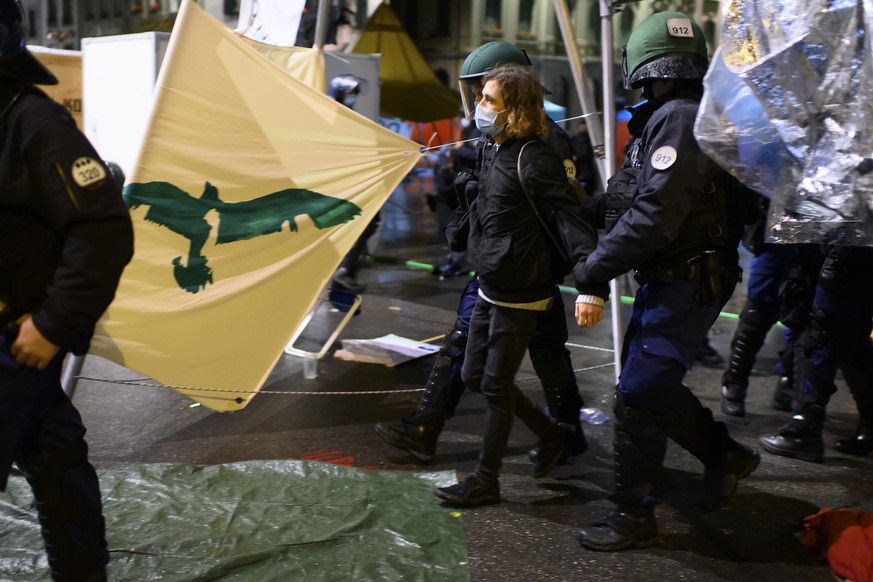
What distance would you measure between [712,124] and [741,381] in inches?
101

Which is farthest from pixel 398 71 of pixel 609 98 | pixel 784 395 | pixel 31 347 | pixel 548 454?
pixel 31 347

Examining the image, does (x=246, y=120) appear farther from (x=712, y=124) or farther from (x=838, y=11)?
(x=838, y=11)

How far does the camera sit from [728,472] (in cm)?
369

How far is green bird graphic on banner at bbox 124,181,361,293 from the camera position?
4070 mm

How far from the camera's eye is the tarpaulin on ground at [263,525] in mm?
3160

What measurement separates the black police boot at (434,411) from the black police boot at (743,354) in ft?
5.98

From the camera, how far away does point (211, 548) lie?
3283 millimetres

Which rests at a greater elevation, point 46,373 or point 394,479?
point 46,373

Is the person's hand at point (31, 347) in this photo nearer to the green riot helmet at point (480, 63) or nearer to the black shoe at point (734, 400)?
the green riot helmet at point (480, 63)

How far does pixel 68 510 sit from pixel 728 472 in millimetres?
2583

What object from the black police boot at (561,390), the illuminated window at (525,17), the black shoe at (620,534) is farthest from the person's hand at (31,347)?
the illuminated window at (525,17)

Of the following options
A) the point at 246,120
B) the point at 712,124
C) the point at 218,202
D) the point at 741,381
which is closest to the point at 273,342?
the point at 218,202

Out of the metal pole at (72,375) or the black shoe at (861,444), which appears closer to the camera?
the metal pole at (72,375)

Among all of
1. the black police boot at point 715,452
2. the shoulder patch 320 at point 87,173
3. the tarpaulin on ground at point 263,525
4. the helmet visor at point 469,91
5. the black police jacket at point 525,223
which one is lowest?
the tarpaulin on ground at point 263,525
